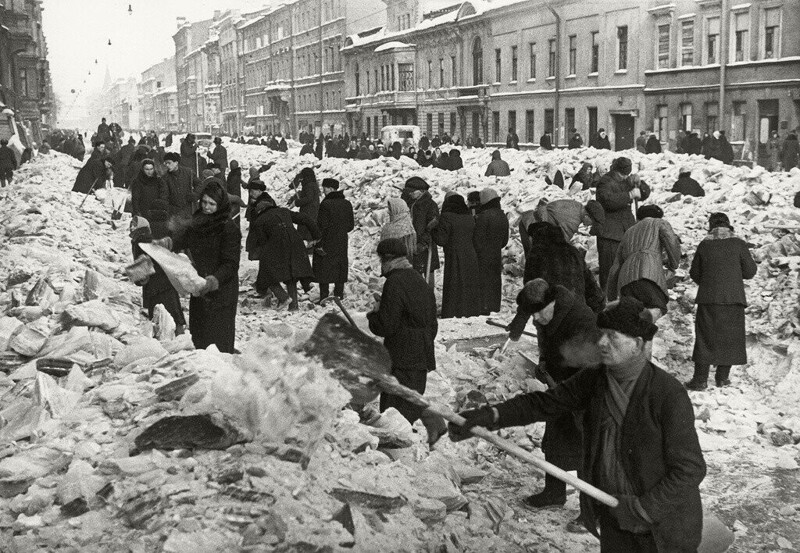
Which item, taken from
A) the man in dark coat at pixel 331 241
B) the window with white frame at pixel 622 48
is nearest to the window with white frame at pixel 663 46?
the window with white frame at pixel 622 48

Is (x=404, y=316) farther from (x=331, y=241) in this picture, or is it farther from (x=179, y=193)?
(x=179, y=193)

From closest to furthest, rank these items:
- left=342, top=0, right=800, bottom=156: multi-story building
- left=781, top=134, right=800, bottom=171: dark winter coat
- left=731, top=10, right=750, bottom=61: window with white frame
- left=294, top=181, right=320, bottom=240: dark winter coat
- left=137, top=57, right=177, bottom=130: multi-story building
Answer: left=294, top=181, right=320, bottom=240: dark winter coat → left=781, top=134, right=800, bottom=171: dark winter coat → left=342, top=0, right=800, bottom=156: multi-story building → left=731, top=10, right=750, bottom=61: window with white frame → left=137, top=57, right=177, bottom=130: multi-story building

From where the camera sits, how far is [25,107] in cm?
5878

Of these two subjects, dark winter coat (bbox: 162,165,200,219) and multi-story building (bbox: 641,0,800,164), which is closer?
dark winter coat (bbox: 162,165,200,219)

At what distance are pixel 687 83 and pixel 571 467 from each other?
31.7 meters

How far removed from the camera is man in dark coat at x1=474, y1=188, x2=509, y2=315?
36.4ft

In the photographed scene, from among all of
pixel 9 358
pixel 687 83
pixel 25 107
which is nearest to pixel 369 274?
pixel 9 358

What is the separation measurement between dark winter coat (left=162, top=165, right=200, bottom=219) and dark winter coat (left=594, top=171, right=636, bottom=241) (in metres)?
5.18

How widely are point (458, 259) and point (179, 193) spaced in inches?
158

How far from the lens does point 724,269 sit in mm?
8523

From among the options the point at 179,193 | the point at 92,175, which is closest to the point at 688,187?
the point at 179,193

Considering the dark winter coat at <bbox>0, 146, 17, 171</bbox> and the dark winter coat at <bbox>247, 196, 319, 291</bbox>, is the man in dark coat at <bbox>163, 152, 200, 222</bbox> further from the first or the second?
the dark winter coat at <bbox>0, 146, 17, 171</bbox>

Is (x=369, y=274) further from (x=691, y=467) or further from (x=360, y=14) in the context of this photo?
(x=360, y=14)

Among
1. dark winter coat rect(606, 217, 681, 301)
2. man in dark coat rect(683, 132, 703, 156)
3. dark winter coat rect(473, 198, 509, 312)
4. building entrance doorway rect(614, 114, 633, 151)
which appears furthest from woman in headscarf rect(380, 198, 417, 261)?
building entrance doorway rect(614, 114, 633, 151)
